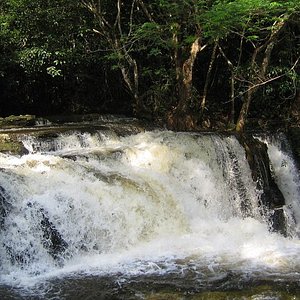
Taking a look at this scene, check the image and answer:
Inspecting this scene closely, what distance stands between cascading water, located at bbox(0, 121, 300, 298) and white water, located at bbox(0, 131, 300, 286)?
1cm

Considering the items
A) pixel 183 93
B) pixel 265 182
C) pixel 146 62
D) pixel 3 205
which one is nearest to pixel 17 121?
pixel 183 93

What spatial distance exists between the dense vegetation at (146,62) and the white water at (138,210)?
280cm

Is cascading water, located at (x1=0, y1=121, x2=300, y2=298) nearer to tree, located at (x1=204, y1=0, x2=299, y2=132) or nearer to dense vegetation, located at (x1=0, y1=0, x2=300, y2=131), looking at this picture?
tree, located at (x1=204, y1=0, x2=299, y2=132)

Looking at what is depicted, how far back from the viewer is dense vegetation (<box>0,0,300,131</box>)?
10.6 metres

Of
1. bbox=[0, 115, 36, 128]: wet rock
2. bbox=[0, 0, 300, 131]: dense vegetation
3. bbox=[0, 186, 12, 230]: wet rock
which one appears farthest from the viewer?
bbox=[0, 0, 300, 131]: dense vegetation

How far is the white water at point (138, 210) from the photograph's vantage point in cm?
578

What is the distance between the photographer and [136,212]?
22.2 ft

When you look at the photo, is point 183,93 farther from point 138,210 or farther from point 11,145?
point 138,210

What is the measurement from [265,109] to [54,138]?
712cm

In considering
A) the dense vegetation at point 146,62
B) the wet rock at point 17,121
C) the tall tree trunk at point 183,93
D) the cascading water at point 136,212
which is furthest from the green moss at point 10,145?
the tall tree trunk at point 183,93

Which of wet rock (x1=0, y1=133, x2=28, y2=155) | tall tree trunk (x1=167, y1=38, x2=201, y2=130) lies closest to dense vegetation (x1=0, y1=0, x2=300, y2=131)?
tall tree trunk (x1=167, y1=38, x2=201, y2=130)

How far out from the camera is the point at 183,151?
26.9 feet

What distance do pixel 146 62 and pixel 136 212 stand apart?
297 inches

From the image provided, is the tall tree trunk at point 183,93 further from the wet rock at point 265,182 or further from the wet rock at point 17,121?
the wet rock at point 17,121
